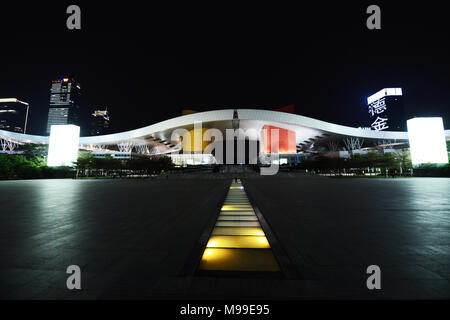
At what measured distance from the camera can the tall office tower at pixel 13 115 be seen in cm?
10831

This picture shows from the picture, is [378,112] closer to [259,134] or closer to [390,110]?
[390,110]

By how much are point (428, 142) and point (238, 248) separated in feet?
121

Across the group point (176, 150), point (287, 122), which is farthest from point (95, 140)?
point (287, 122)

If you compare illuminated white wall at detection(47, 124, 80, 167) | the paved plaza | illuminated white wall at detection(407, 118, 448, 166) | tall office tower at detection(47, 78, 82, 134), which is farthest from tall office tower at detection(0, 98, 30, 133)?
illuminated white wall at detection(407, 118, 448, 166)

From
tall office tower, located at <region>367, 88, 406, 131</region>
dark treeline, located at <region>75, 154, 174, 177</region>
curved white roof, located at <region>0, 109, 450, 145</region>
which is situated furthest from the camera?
tall office tower, located at <region>367, 88, 406, 131</region>

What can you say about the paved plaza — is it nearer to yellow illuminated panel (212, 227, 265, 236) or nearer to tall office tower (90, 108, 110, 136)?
yellow illuminated panel (212, 227, 265, 236)

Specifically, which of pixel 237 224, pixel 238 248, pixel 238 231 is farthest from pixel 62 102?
pixel 238 248

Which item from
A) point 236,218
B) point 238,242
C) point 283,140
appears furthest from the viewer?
point 283,140

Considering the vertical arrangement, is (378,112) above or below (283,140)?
above

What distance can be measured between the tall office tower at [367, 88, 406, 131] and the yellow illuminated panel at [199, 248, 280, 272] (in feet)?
526

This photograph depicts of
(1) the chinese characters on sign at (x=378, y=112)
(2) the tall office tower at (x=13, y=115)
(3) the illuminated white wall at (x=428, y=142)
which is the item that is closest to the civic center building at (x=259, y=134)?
(3) the illuminated white wall at (x=428, y=142)

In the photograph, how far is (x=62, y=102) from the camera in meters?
138

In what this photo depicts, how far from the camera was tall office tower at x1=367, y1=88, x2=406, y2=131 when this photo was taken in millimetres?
122438

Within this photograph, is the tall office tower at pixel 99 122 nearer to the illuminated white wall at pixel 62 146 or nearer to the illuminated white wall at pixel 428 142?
the illuminated white wall at pixel 62 146
